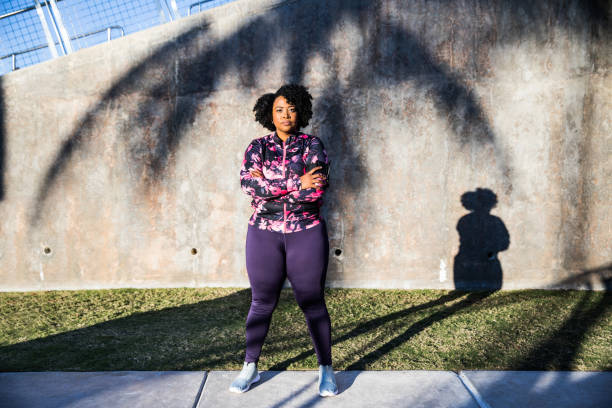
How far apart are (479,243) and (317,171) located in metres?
2.99

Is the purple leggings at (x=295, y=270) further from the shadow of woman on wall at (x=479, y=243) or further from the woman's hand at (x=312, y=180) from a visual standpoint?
the shadow of woman on wall at (x=479, y=243)

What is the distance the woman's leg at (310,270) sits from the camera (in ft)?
8.30

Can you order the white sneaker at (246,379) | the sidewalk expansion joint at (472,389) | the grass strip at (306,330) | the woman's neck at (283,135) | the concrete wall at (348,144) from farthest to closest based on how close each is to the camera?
the concrete wall at (348,144)
the grass strip at (306,330)
the woman's neck at (283,135)
the white sneaker at (246,379)
the sidewalk expansion joint at (472,389)

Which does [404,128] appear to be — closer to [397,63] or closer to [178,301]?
[397,63]

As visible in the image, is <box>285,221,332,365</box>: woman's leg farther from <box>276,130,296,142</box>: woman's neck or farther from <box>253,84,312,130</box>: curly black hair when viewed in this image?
<box>253,84,312,130</box>: curly black hair

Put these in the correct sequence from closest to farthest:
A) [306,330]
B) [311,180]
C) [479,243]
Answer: [311,180] → [306,330] → [479,243]

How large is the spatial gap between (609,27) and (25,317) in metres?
6.58

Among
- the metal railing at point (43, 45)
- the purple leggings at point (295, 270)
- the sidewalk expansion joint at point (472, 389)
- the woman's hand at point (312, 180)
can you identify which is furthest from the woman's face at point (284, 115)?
the metal railing at point (43, 45)

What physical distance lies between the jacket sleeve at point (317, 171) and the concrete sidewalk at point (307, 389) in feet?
3.81

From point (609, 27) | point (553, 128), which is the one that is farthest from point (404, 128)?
point (609, 27)

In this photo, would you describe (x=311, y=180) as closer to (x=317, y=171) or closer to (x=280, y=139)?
(x=317, y=171)

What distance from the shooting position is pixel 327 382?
8.55 ft

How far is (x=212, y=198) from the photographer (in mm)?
4953

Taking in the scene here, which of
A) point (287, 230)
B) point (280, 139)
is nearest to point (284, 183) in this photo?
point (287, 230)
